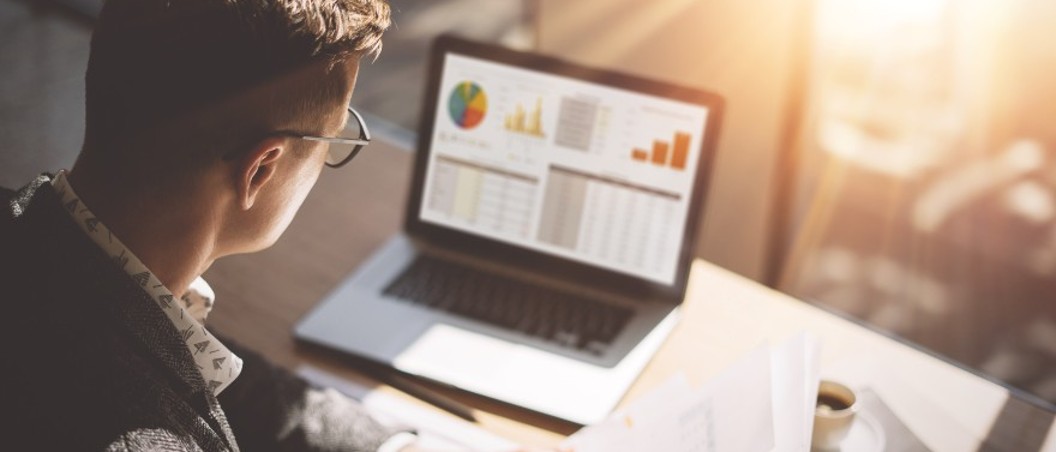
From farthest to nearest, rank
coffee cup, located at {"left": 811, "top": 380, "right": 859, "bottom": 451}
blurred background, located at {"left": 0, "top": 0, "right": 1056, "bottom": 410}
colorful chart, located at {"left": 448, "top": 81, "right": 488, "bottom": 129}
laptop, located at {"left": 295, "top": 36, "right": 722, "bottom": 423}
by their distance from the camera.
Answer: blurred background, located at {"left": 0, "top": 0, "right": 1056, "bottom": 410}, colorful chart, located at {"left": 448, "top": 81, "right": 488, "bottom": 129}, laptop, located at {"left": 295, "top": 36, "right": 722, "bottom": 423}, coffee cup, located at {"left": 811, "top": 380, "right": 859, "bottom": 451}

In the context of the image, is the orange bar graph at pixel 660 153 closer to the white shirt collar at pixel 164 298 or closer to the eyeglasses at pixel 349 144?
the eyeglasses at pixel 349 144

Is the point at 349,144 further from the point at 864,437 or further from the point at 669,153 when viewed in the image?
Result: the point at 864,437

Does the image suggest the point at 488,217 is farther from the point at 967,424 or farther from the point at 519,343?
the point at 967,424

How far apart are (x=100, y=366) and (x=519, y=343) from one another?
2.06 feet

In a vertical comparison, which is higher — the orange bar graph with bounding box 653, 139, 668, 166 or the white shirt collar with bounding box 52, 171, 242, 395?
the orange bar graph with bounding box 653, 139, 668, 166

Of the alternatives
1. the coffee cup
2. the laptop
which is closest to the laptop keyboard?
the laptop

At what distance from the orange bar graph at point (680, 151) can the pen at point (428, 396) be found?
448 millimetres

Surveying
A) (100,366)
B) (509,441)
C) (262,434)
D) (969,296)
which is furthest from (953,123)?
(100,366)

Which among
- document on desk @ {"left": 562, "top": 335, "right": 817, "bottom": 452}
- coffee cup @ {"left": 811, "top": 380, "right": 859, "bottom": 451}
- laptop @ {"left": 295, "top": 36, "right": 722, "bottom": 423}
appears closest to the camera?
document on desk @ {"left": 562, "top": 335, "right": 817, "bottom": 452}

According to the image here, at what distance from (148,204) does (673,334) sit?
768mm

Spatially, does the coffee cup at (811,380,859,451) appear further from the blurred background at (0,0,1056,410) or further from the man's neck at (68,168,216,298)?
the blurred background at (0,0,1056,410)

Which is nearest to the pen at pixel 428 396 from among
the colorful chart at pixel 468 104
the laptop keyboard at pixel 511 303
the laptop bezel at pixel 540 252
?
the laptop keyboard at pixel 511 303

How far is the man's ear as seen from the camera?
2.88ft

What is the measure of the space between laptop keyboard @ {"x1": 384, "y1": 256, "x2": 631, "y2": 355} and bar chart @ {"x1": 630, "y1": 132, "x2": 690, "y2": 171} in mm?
214
